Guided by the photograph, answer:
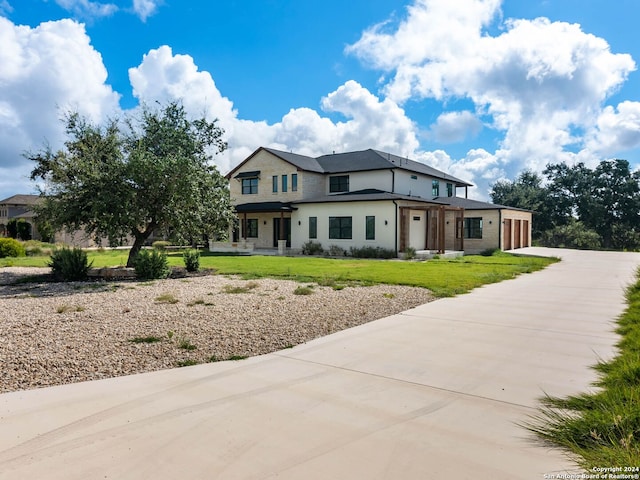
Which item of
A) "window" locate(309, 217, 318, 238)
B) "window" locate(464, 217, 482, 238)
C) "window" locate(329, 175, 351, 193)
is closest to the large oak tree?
"window" locate(309, 217, 318, 238)

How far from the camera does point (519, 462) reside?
324 cm

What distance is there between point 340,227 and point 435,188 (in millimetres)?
11167

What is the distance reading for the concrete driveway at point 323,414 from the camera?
126 inches

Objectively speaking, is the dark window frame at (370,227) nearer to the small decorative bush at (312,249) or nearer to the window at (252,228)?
the small decorative bush at (312,249)

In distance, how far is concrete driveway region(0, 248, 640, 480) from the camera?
126 inches

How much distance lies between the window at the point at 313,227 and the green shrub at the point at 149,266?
14665 millimetres

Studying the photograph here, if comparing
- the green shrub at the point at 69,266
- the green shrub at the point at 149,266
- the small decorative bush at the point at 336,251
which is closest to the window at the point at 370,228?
the small decorative bush at the point at 336,251

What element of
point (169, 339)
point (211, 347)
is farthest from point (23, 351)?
point (211, 347)

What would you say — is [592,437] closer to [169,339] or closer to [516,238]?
[169,339]

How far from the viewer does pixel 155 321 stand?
8.02 meters

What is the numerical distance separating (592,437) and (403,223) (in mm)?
22710

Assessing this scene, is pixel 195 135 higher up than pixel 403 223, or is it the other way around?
pixel 195 135

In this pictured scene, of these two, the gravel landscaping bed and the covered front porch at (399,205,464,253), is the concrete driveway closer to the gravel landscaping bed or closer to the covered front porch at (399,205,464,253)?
the gravel landscaping bed

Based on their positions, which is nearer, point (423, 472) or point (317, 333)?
point (423, 472)
